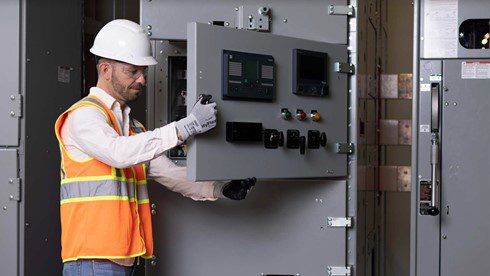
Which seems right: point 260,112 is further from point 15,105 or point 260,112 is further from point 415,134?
point 15,105

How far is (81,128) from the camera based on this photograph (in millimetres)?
2900

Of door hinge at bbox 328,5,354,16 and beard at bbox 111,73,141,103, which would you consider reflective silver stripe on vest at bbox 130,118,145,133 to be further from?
door hinge at bbox 328,5,354,16

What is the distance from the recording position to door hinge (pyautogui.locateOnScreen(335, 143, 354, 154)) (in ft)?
11.7

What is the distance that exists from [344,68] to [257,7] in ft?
1.88

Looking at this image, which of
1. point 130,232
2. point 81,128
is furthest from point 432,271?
point 81,128

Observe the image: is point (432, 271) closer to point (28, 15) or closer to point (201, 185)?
point (201, 185)

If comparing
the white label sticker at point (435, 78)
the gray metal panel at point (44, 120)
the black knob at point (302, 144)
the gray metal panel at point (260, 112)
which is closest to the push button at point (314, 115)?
the gray metal panel at point (260, 112)

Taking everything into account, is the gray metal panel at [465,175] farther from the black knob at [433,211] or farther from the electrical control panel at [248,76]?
the electrical control panel at [248,76]

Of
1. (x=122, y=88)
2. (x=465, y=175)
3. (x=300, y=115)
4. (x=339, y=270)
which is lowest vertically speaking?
(x=339, y=270)

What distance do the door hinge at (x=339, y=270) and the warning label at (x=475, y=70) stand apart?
1244 mm

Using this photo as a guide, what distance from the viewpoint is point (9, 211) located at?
371cm

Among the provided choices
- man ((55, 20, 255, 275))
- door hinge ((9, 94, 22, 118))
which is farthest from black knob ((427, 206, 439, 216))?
door hinge ((9, 94, 22, 118))


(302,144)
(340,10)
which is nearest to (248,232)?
(302,144)

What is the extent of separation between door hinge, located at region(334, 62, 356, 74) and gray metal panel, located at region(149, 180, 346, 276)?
2.04 feet
